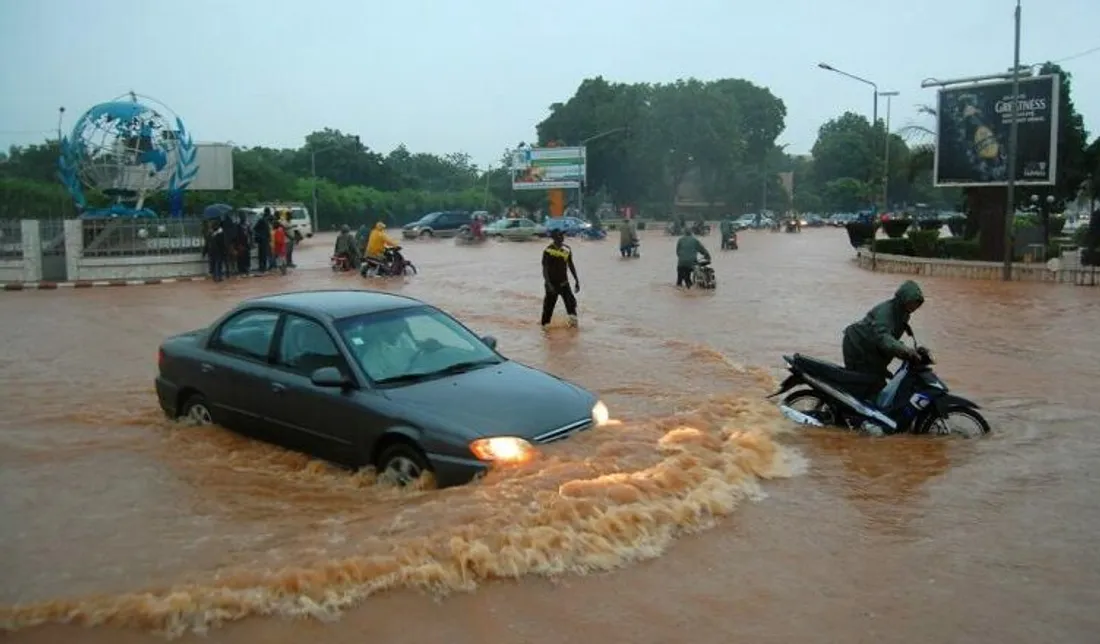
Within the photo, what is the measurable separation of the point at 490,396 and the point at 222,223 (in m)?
21.9

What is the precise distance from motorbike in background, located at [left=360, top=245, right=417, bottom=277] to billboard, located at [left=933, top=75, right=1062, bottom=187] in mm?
16918

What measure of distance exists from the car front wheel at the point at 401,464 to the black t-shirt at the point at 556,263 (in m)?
8.69

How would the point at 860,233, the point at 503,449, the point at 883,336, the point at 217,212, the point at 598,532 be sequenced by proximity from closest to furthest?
the point at 598,532
the point at 503,449
the point at 883,336
the point at 217,212
the point at 860,233

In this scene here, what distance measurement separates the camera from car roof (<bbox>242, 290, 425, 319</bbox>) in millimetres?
7246

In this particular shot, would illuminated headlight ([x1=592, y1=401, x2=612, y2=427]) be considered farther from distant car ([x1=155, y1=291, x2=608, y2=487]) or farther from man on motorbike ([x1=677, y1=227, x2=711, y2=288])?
man on motorbike ([x1=677, y1=227, x2=711, y2=288])

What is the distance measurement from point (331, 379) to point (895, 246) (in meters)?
29.5

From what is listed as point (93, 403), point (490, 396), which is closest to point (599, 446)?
point (490, 396)

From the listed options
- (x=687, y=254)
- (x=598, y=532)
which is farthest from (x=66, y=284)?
(x=598, y=532)

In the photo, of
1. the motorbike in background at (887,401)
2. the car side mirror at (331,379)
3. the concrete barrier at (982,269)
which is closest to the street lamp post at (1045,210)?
the concrete barrier at (982,269)

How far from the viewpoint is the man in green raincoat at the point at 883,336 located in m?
7.91

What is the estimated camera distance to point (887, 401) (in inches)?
321

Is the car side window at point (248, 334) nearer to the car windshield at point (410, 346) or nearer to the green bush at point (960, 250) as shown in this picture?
the car windshield at point (410, 346)

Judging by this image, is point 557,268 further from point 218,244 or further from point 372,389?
point 218,244

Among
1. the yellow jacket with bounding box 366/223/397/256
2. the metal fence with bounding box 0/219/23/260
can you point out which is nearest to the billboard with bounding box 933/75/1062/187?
the yellow jacket with bounding box 366/223/397/256
